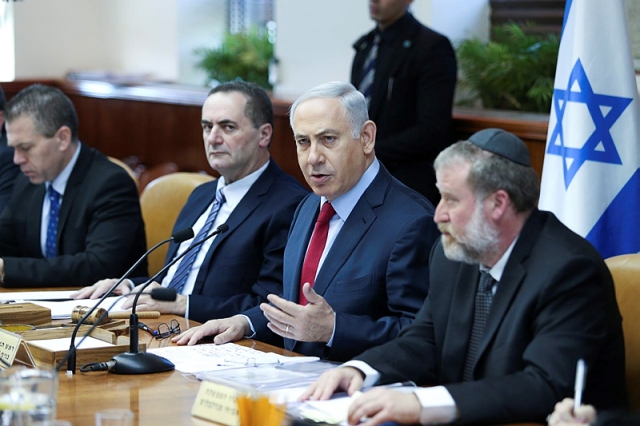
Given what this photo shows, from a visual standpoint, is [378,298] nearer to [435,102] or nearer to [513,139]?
[513,139]

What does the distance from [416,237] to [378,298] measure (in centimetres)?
23

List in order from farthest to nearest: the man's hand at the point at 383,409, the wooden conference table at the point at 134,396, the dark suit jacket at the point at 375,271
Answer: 1. the dark suit jacket at the point at 375,271
2. the wooden conference table at the point at 134,396
3. the man's hand at the point at 383,409

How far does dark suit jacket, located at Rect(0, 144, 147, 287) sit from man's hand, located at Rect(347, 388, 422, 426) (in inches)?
87.1

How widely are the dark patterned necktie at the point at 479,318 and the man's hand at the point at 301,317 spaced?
467mm

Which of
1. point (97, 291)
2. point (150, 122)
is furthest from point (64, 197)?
point (150, 122)

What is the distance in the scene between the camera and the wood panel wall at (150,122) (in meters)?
6.05

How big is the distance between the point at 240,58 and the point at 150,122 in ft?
3.40

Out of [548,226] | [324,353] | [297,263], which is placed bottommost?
[324,353]

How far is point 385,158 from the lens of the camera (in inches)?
184

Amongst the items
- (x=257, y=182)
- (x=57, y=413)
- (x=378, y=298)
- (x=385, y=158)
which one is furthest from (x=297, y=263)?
(x=385, y=158)

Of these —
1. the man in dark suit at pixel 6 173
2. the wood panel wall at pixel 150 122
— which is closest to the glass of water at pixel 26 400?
the man in dark suit at pixel 6 173

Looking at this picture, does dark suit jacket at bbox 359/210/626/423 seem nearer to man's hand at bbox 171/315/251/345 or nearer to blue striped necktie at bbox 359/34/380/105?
man's hand at bbox 171/315/251/345

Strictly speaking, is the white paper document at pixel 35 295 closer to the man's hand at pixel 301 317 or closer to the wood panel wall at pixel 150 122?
the man's hand at pixel 301 317

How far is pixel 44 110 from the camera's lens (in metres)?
4.43
